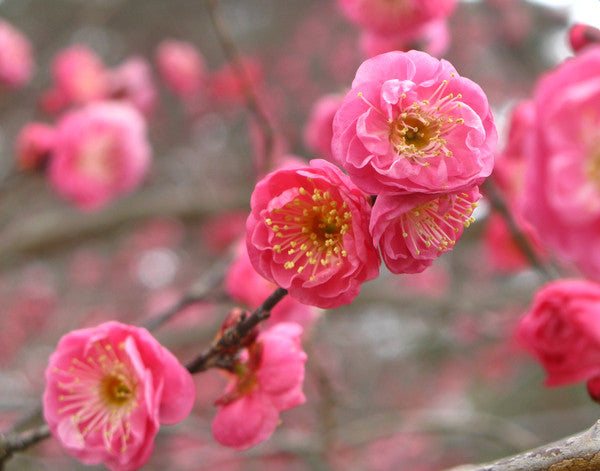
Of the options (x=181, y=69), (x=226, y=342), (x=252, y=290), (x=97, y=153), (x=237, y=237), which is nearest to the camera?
(x=226, y=342)

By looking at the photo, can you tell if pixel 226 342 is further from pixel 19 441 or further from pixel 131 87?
pixel 131 87

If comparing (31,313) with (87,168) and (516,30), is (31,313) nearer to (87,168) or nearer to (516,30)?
(87,168)

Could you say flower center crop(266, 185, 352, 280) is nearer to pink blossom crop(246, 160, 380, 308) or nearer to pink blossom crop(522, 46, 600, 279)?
pink blossom crop(246, 160, 380, 308)

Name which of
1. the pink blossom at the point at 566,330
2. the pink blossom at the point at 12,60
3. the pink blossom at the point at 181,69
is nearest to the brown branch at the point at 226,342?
the pink blossom at the point at 566,330

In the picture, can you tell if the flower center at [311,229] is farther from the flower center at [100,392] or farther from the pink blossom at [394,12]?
the pink blossom at [394,12]

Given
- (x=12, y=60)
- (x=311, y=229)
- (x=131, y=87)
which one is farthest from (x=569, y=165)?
(x=12, y=60)

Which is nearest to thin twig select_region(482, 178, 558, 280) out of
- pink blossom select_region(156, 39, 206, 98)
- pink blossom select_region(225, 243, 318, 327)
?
pink blossom select_region(225, 243, 318, 327)
